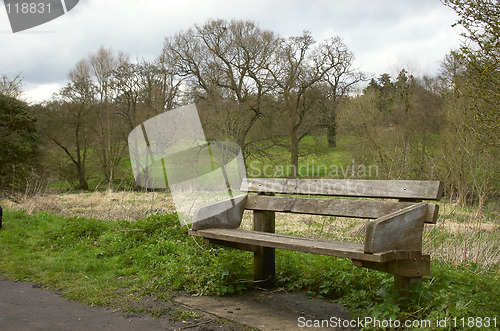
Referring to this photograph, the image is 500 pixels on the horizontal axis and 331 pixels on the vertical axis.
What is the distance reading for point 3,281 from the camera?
4.84 meters

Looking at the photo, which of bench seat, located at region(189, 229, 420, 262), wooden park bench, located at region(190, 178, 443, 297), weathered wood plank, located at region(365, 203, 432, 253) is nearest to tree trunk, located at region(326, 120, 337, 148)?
wooden park bench, located at region(190, 178, 443, 297)

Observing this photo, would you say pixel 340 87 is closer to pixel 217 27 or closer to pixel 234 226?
pixel 217 27

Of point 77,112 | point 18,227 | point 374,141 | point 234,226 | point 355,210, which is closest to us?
point 355,210

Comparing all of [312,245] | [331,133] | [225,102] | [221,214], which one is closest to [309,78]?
[331,133]

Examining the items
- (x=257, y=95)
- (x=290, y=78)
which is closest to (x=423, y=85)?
(x=290, y=78)

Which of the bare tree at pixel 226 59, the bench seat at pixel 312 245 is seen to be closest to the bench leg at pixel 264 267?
the bench seat at pixel 312 245

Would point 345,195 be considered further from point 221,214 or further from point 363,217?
point 221,214

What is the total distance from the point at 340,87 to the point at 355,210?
81.3 ft

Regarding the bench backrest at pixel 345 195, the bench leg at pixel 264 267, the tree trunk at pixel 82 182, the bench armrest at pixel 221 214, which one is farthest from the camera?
the tree trunk at pixel 82 182

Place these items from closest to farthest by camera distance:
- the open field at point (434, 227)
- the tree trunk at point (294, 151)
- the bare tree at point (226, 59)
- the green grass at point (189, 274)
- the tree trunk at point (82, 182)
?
the green grass at point (189, 274) → the open field at point (434, 227) → the tree trunk at point (294, 151) → the bare tree at point (226, 59) → the tree trunk at point (82, 182)

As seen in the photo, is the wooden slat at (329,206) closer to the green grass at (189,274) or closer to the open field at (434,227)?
the green grass at (189,274)

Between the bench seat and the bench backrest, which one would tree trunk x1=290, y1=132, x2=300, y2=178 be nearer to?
the bench backrest

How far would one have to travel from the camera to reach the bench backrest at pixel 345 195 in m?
3.35

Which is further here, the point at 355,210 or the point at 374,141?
the point at 374,141
